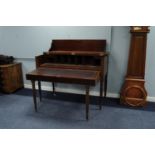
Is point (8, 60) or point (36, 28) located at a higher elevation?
point (36, 28)

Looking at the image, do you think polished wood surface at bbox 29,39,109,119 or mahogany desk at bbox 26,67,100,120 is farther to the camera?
polished wood surface at bbox 29,39,109,119

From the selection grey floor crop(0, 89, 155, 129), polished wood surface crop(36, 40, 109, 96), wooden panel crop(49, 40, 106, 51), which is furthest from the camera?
wooden panel crop(49, 40, 106, 51)

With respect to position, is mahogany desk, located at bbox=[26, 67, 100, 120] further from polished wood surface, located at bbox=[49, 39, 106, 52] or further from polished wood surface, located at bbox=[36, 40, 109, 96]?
polished wood surface, located at bbox=[49, 39, 106, 52]

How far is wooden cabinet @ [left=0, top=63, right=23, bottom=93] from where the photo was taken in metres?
3.24

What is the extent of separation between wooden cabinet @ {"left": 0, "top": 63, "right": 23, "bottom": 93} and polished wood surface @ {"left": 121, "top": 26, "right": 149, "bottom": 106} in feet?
6.98

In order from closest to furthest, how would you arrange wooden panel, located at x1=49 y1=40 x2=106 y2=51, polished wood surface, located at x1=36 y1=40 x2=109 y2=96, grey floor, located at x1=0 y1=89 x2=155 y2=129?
grey floor, located at x1=0 y1=89 x2=155 y2=129
polished wood surface, located at x1=36 y1=40 x2=109 y2=96
wooden panel, located at x1=49 y1=40 x2=106 y2=51

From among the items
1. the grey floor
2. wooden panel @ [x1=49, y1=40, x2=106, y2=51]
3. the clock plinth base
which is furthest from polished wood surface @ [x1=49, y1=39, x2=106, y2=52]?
the grey floor

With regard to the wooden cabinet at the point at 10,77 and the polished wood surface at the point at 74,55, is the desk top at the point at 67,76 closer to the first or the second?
the polished wood surface at the point at 74,55

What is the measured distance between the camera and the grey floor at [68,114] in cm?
228

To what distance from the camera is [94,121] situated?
7.81ft

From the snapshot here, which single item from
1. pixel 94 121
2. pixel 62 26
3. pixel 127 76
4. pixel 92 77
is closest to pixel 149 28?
pixel 127 76

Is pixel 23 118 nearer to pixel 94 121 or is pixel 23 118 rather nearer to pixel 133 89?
pixel 94 121

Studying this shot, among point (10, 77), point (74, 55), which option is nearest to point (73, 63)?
point (74, 55)
